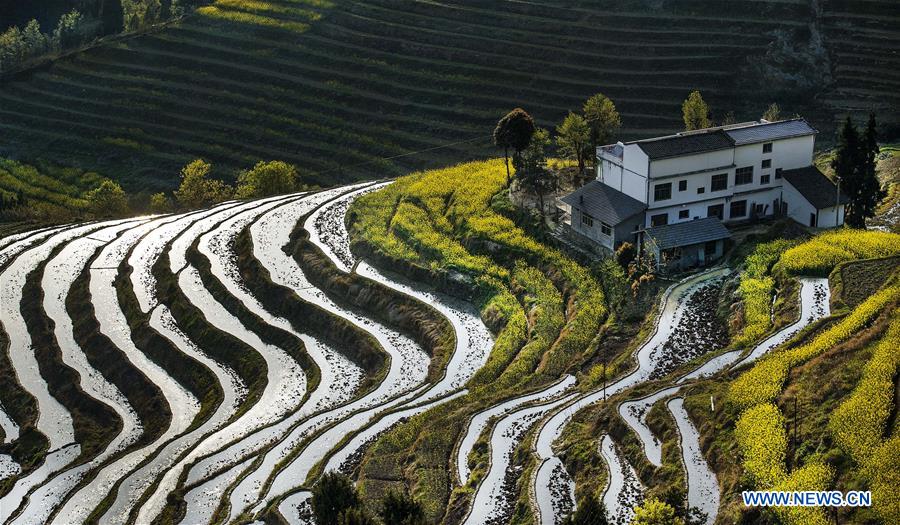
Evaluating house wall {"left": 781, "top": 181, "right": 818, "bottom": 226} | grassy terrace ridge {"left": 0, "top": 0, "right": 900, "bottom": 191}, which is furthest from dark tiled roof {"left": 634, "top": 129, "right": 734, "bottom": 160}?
grassy terrace ridge {"left": 0, "top": 0, "right": 900, "bottom": 191}

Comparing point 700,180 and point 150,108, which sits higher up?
point 150,108

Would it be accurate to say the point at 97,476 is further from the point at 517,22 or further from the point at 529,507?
the point at 517,22

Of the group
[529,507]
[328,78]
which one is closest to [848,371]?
[529,507]

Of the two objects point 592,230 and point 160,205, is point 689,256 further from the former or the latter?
point 160,205

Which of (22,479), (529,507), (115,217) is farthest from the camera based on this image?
(115,217)

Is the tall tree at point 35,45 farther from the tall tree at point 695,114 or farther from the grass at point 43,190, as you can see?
the tall tree at point 695,114

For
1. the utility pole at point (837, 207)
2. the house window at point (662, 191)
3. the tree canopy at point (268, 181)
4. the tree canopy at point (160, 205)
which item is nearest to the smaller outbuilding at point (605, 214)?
the house window at point (662, 191)

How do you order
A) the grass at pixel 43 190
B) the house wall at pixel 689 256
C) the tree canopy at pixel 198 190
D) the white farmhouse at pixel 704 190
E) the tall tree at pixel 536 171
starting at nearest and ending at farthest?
1. the house wall at pixel 689 256
2. the white farmhouse at pixel 704 190
3. the tall tree at pixel 536 171
4. the tree canopy at pixel 198 190
5. the grass at pixel 43 190
